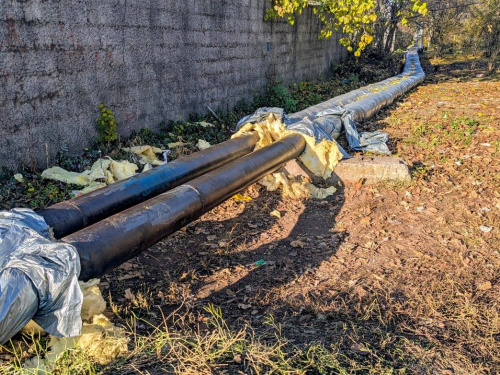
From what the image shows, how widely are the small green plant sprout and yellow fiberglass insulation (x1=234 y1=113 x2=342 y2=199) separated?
165 centimetres

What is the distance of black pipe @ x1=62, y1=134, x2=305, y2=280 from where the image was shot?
267 cm

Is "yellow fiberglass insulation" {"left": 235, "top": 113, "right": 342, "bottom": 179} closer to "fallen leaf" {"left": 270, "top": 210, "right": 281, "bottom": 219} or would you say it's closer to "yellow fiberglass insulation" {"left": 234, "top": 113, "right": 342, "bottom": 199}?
"yellow fiberglass insulation" {"left": 234, "top": 113, "right": 342, "bottom": 199}

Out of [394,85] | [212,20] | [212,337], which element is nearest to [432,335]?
[212,337]

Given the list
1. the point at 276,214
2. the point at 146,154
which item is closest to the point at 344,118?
the point at 276,214

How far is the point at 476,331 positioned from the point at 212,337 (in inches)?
63.1

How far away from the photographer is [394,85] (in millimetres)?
10891

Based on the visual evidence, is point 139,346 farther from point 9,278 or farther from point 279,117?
point 279,117

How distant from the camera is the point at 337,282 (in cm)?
338

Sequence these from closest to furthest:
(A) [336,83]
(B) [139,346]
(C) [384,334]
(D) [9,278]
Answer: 1. (D) [9,278]
2. (B) [139,346]
3. (C) [384,334]
4. (A) [336,83]

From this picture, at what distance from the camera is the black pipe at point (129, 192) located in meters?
3.08

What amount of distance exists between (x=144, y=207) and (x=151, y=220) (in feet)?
0.44

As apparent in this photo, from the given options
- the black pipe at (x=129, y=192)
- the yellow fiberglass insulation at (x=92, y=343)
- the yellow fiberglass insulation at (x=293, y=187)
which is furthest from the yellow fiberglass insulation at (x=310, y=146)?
the yellow fiberglass insulation at (x=92, y=343)

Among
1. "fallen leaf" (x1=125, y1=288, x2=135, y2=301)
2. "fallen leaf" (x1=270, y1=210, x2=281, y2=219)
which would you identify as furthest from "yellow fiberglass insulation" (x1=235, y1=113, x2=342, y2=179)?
"fallen leaf" (x1=125, y1=288, x2=135, y2=301)

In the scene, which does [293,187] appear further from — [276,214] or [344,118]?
[344,118]
